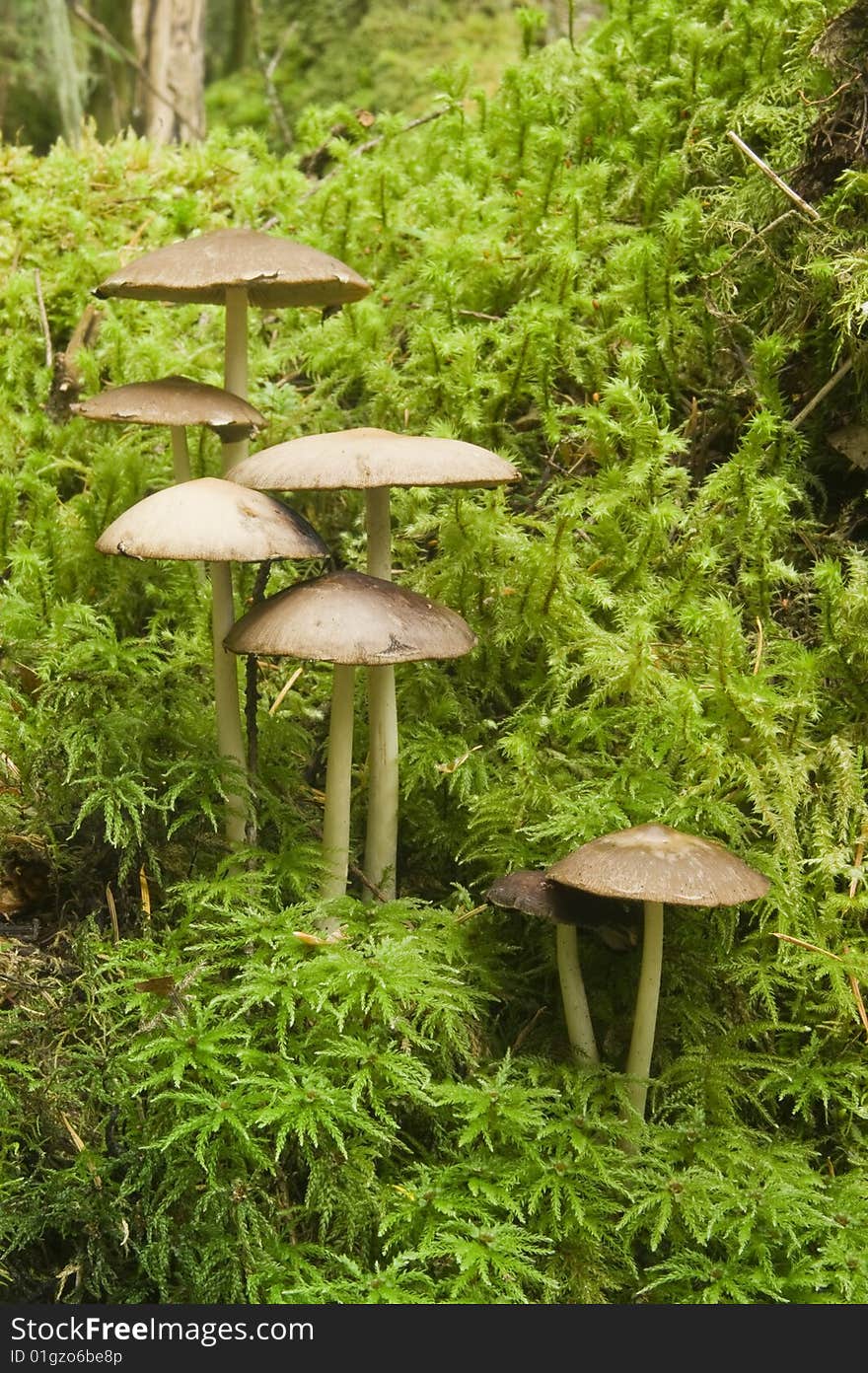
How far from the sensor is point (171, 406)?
2.91 m

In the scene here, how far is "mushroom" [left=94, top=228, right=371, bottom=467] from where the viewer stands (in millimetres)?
2824

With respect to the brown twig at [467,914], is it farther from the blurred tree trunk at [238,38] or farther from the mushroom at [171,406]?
the blurred tree trunk at [238,38]

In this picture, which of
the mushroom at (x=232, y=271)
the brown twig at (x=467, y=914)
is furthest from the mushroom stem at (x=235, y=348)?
the brown twig at (x=467, y=914)

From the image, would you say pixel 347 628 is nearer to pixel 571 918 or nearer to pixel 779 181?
pixel 571 918

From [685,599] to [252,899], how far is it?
1.49 m

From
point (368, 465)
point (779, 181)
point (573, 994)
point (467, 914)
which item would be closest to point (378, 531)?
point (368, 465)

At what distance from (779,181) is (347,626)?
1.98 metres

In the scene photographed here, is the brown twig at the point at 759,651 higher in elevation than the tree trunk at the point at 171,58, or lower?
lower

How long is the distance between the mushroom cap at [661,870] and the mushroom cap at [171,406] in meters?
1.47

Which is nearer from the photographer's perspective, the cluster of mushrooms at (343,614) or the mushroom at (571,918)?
the cluster of mushrooms at (343,614)

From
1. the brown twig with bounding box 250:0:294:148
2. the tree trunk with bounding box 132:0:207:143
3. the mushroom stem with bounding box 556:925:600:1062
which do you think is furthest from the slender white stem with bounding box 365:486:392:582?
the tree trunk with bounding box 132:0:207:143

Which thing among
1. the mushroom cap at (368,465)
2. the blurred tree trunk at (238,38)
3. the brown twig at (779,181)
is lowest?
the mushroom cap at (368,465)

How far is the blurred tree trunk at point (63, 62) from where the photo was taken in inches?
340

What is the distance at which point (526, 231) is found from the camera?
3.89 metres
